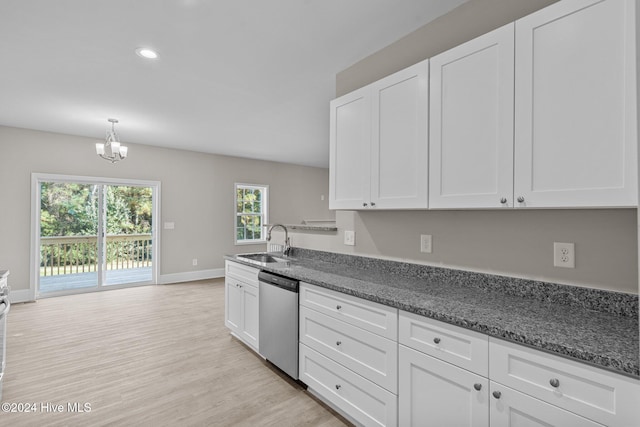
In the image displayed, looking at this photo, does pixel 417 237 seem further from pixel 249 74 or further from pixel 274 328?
pixel 249 74

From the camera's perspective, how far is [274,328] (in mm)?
2549

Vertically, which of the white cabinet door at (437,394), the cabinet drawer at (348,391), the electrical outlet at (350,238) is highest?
the electrical outlet at (350,238)

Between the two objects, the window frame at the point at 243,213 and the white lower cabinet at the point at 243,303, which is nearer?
the white lower cabinet at the point at 243,303

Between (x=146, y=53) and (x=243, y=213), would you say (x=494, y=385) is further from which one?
(x=243, y=213)

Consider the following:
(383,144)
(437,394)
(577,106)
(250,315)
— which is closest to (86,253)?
(250,315)

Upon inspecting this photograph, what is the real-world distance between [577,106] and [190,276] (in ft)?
21.1

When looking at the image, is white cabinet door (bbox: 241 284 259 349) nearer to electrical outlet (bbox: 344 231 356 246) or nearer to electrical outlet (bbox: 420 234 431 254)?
electrical outlet (bbox: 344 231 356 246)

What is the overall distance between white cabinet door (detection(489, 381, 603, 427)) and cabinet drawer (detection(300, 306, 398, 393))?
0.48 meters

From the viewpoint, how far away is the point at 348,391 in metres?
1.92

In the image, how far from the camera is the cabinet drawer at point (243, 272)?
2805 millimetres

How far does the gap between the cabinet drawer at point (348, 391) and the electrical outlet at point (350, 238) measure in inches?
36.9

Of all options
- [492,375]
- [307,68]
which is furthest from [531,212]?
[307,68]

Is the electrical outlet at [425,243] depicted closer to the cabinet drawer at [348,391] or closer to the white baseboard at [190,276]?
the cabinet drawer at [348,391]

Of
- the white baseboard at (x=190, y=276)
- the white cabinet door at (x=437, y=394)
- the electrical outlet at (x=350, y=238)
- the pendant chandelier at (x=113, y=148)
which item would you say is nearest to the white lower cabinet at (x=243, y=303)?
the electrical outlet at (x=350, y=238)
